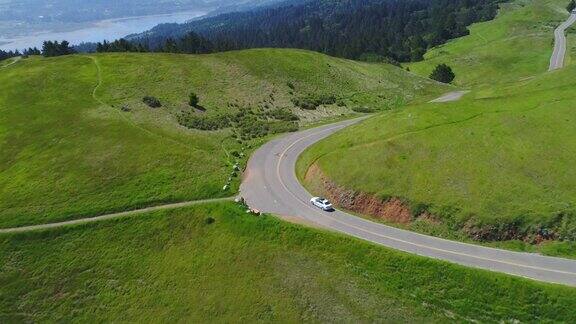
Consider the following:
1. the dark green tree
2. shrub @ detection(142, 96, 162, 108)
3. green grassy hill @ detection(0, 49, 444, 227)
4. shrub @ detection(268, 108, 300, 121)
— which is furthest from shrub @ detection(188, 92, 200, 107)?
the dark green tree

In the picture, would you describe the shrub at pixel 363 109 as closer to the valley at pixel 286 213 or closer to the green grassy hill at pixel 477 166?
the valley at pixel 286 213

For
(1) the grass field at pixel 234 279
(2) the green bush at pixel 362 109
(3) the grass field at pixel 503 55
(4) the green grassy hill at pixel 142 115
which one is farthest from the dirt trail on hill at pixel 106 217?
(3) the grass field at pixel 503 55

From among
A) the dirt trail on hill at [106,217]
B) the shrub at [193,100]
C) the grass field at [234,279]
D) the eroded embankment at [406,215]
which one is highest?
the shrub at [193,100]

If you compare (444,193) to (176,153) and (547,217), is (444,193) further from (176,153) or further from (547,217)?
(176,153)

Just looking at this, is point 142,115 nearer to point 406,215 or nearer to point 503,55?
point 406,215

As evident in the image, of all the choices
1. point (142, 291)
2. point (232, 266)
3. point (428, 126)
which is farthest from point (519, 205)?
point (142, 291)

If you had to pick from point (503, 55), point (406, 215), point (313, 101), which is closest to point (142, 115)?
point (313, 101)
